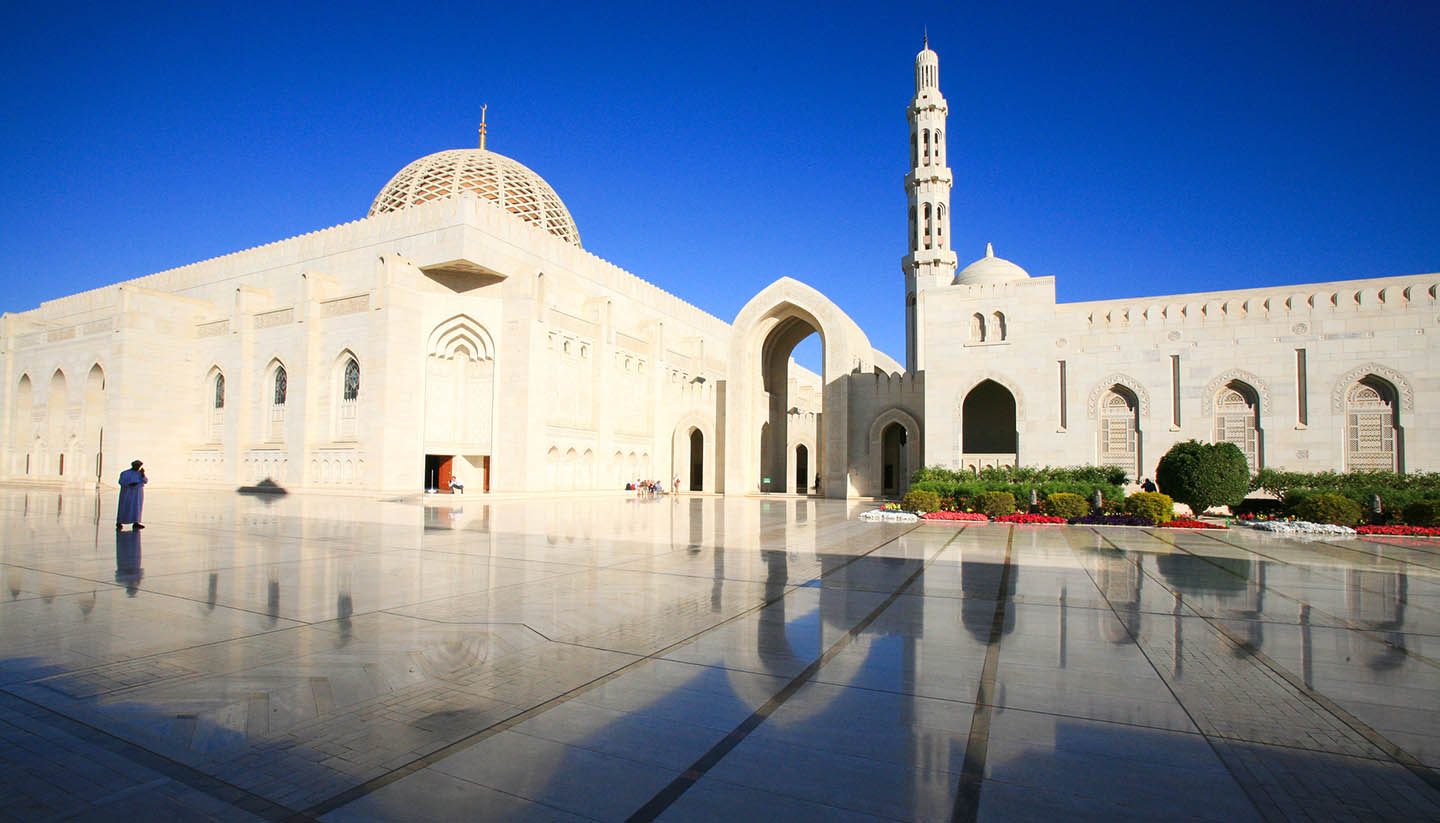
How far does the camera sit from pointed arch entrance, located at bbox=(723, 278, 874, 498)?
2922cm

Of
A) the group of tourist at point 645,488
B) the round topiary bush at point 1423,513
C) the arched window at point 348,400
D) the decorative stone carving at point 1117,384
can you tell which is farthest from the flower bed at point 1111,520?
the arched window at point 348,400

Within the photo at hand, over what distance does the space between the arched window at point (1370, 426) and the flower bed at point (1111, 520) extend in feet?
27.7

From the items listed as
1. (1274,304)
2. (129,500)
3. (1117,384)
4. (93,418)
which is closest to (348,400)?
(93,418)

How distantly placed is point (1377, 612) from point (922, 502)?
11.9 metres

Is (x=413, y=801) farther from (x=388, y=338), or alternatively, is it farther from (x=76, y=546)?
(x=388, y=338)

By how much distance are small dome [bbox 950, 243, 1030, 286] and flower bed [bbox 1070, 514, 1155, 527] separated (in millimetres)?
16157

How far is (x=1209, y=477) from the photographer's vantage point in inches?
666

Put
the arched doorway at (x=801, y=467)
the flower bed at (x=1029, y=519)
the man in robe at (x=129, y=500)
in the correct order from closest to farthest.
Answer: the man in robe at (x=129, y=500) → the flower bed at (x=1029, y=519) → the arched doorway at (x=801, y=467)

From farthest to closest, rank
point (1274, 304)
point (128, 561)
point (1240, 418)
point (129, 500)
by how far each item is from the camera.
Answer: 1. point (1240, 418)
2. point (1274, 304)
3. point (129, 500)
4. point (128, 561)

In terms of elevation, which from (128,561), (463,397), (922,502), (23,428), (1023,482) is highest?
(463,397)

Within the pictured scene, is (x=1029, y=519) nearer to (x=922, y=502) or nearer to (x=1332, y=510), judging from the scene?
(x=922, y=502)

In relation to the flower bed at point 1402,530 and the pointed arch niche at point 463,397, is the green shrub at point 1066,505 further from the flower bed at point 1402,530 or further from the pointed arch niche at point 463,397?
the pointed arch niche at point 463,397

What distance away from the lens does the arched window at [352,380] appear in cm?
2759

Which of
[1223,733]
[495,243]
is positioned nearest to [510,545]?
[1223,733]
